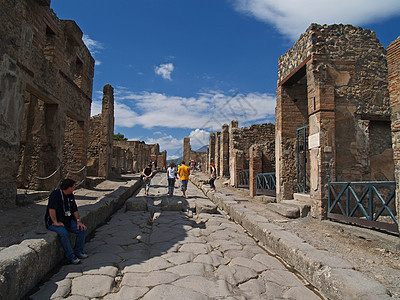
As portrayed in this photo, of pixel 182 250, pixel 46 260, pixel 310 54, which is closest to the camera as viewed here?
pixel 46 260

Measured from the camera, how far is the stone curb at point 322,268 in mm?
2326

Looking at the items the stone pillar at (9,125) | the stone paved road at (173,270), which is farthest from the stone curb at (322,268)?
the stone pillar at (9,125)

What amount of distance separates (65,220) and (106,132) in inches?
473

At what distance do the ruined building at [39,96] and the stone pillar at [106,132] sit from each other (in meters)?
2.56

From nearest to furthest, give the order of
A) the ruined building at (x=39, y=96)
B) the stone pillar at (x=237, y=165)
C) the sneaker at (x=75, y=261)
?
the sneaker at (x=75, y=261)
the ruined building at (x=39, y=96)
the stone pillar at (x=237, y=165)

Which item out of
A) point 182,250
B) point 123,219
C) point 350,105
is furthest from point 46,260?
point 350,105

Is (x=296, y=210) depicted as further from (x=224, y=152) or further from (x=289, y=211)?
(x=224, y=152)

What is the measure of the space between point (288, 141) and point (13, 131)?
7.18 metres

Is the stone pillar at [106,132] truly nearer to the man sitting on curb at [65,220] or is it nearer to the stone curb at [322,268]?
the man sitting on curb at [65,220]

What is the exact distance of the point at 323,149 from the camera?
605cm

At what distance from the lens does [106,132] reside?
1507 centimetres

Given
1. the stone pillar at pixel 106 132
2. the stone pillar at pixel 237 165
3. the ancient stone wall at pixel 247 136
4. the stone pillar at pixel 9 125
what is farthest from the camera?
the ancient stone wall at pixel 247 136

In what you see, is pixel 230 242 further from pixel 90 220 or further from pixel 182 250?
pixel 90 220

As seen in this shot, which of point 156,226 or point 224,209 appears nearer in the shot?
point 156,226
